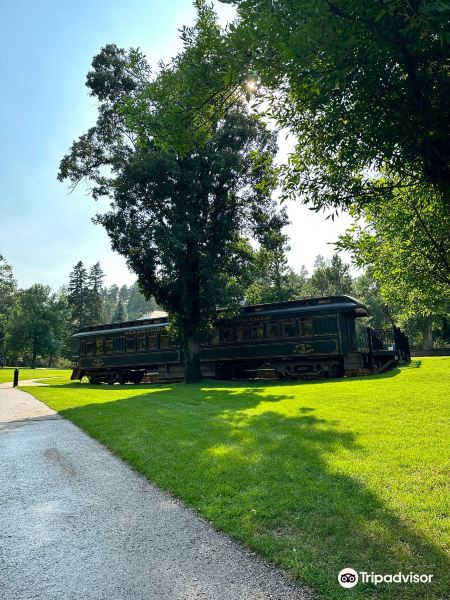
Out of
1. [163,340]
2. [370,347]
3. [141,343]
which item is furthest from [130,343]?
[370,347]

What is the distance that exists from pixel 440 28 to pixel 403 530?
3.77 meters

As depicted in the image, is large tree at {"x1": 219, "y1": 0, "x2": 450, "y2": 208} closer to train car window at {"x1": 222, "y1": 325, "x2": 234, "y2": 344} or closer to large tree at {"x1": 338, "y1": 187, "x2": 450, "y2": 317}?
large tree at {"x1": 338, "y1": 187, "x2": 450, "y2": 317}

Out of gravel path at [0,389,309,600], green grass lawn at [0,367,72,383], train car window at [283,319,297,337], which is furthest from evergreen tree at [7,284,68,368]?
gravel path at [0,389,309,600]

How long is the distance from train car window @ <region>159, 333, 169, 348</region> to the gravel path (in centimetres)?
2016

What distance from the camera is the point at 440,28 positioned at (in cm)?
263

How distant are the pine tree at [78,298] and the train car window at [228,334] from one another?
64569 mm

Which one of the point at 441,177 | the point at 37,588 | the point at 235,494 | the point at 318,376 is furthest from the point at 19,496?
the point at 318,376

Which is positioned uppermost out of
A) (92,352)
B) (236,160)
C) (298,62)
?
(236,160)

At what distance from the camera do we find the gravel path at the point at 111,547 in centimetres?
278

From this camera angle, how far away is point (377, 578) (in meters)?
2.74

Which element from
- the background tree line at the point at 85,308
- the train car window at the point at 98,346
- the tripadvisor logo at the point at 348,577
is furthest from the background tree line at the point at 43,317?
the tripadvisor logo at the point at 348,577

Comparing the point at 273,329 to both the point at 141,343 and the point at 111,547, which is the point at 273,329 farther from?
the point at 111,547

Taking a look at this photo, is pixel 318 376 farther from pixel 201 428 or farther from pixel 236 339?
pixel 201 428

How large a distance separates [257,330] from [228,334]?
2112mm
